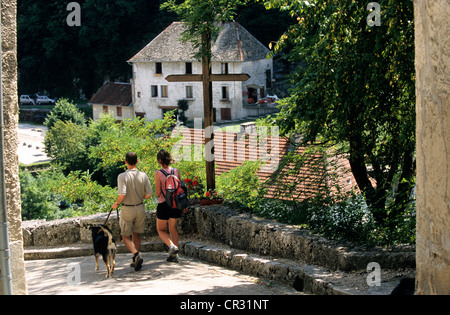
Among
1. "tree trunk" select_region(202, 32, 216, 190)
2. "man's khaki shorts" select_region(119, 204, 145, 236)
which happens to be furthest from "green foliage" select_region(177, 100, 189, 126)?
"man's khaki shorts" select_region(119, 204, 145, 236)

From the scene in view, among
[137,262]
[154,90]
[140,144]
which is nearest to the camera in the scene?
[137,262]

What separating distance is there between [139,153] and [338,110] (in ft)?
19.9

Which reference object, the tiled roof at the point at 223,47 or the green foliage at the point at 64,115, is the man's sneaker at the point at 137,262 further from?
the green foliage at the point at 64,115

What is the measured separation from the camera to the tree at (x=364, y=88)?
7469 mm

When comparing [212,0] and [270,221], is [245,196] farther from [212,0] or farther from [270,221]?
[212,0]

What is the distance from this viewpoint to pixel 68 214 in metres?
26.0

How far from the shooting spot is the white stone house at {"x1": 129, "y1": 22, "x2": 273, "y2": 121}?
50.8 m

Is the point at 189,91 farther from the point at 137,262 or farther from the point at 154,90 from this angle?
the point at 137,262

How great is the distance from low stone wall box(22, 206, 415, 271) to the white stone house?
41414mm

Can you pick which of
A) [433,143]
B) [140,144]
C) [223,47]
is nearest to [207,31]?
[140,144]

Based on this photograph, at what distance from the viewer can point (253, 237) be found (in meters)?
7.86

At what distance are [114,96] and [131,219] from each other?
170ft

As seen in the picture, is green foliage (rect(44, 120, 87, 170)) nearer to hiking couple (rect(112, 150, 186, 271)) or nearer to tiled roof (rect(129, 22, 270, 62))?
tiled roof (rect(129, 22, 270, 62))
